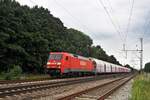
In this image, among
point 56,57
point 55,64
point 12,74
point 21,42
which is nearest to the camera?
point 12,74

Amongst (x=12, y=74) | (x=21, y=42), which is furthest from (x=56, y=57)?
(x=21, y=42)

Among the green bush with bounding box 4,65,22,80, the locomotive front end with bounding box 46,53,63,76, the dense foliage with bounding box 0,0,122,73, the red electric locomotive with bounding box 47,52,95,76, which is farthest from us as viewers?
the dense foliage with bounding box 0,0,122,73

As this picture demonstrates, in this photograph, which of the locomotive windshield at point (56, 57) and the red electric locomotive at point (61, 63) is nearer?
the red electric locomotive at point (61, 63)

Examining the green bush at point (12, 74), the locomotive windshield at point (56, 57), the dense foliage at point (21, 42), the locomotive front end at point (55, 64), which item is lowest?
the green bush at point (12, 74)

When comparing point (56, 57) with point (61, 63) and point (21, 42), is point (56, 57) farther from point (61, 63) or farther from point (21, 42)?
point (21, 42)

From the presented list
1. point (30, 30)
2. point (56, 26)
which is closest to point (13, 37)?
point (30, 30)

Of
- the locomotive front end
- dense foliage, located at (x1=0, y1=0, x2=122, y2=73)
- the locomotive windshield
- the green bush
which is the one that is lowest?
the green bush

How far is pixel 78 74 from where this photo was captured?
158 ft

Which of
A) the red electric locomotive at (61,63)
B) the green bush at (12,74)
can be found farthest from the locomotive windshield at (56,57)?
the green bush at (12,74)

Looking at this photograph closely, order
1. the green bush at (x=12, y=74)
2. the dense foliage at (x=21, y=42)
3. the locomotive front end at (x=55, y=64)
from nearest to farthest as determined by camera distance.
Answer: the green bush at (x=12, y=74)
the locomotive front end at (x=55, y=64)
the dense foliage at (x=21, y=42)

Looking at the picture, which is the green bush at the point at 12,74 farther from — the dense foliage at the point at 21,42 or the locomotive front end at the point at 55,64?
the dense foliage at the point at 21,42

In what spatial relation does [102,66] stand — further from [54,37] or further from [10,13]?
[10,13]

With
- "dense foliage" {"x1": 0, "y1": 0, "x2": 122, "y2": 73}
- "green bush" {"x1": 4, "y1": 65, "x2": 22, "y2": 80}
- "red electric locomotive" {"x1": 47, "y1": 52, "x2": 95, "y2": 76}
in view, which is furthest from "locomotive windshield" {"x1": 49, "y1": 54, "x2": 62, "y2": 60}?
"dense foliage" {"x1": 0, "y1": 0, "x2": 122, "y2": 73}

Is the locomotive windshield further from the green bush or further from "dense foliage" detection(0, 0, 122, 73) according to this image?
"dense foliage" detection(0, 0, 122, 73)
